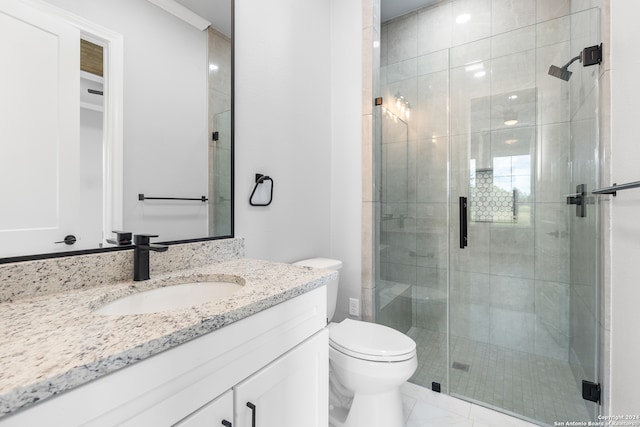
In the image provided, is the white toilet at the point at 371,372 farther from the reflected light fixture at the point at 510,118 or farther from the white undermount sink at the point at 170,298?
the reflected light fixture at the point at 510,118

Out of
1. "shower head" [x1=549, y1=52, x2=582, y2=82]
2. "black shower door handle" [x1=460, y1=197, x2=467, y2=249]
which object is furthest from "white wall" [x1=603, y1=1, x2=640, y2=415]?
"black shower door handle" [x1=460, y1=197, x2=467, y2=249]

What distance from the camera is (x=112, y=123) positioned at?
96 centimetres

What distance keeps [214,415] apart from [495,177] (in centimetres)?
201

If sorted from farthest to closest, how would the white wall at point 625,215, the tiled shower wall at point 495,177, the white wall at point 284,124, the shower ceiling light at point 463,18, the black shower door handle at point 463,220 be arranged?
1. the shower ceiling light at point 463,18
2. the black shower door handle at point 463,220
3. the tiled shower wall at point 495,177
4. the white wall at point 284,124
5. the white wall at point 625,215

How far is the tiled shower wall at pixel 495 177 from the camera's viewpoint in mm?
1798

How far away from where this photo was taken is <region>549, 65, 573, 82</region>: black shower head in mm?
1741

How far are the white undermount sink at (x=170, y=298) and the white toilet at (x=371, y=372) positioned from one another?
64cm

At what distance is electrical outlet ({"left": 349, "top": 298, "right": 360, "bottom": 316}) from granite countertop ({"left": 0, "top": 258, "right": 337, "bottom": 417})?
113 cm

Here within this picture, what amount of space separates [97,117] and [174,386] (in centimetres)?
85

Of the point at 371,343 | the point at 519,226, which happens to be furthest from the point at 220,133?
the point at 519,226

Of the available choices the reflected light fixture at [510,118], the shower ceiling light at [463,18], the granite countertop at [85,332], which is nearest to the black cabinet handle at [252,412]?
the granite countertop at [85,332]

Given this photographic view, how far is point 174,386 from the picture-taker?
571 mm

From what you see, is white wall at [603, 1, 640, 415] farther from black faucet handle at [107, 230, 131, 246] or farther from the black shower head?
black faucet handle at [107, 230, 131, 246]

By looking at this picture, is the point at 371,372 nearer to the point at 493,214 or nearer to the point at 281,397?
the point at 281,397
